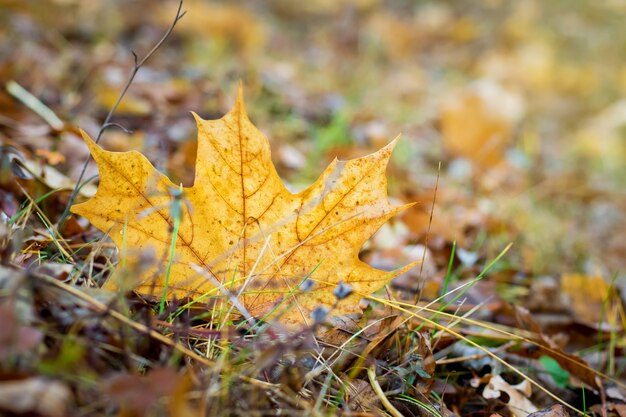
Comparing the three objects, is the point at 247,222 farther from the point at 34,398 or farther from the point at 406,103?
the point at 406,103

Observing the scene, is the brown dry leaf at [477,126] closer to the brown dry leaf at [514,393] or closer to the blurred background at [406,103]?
the blurred background at [406,103]

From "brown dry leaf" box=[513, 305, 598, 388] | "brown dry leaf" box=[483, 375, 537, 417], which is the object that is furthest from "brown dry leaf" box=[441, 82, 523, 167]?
"brown dry leaf" box=[483, 375, 537, 417]

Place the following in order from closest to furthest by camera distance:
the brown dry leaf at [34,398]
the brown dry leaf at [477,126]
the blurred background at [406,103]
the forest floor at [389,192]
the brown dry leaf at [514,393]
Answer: the brown dry leaf at [34,398] → the forest floor at [389,192] → the brown dry leaf at [514,393] → the blurred background at [406,103] → the brown dry leaf at [477,126]

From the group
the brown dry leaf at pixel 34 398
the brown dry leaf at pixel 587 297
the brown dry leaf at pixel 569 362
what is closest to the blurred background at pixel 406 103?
the brown dry leaf at pixel 587 297

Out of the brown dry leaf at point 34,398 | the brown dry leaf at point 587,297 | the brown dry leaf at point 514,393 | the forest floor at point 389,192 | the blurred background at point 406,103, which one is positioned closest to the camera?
the brown dry leaf at point 34,398

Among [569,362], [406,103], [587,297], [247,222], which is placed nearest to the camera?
[247,222]

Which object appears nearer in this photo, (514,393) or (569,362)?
(514,393)

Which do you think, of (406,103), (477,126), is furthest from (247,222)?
(406,103)
